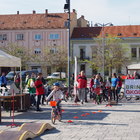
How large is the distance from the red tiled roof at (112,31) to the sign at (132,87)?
143ft

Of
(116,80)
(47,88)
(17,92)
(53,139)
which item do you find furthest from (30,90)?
(53,139)

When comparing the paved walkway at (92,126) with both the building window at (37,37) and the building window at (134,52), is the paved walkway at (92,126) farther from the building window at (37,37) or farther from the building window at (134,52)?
the building window at (37,37)

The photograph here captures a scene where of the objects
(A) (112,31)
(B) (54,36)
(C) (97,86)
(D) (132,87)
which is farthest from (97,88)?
(A) (112,31)

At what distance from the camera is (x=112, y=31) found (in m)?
65.9

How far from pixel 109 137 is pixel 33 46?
2257 inches

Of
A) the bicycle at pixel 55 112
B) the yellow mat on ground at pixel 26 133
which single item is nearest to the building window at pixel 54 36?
the bicycle at pixel 55 112

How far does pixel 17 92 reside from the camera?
51.2 feet

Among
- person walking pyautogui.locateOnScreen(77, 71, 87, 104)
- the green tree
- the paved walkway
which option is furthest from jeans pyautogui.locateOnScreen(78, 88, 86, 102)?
the green tree

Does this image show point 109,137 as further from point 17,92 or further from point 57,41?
point 57,41

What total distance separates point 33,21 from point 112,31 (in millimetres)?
14478

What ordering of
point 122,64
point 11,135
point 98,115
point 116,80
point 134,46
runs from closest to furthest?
point 11,135 → point 98,115 → point 116,80 → point 122,64 → point 134,46

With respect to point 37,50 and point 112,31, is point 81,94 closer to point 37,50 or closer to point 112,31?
point 37,50

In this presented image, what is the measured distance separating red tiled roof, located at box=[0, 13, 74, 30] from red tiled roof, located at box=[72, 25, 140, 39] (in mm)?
3556

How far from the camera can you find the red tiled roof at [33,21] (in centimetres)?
6538
